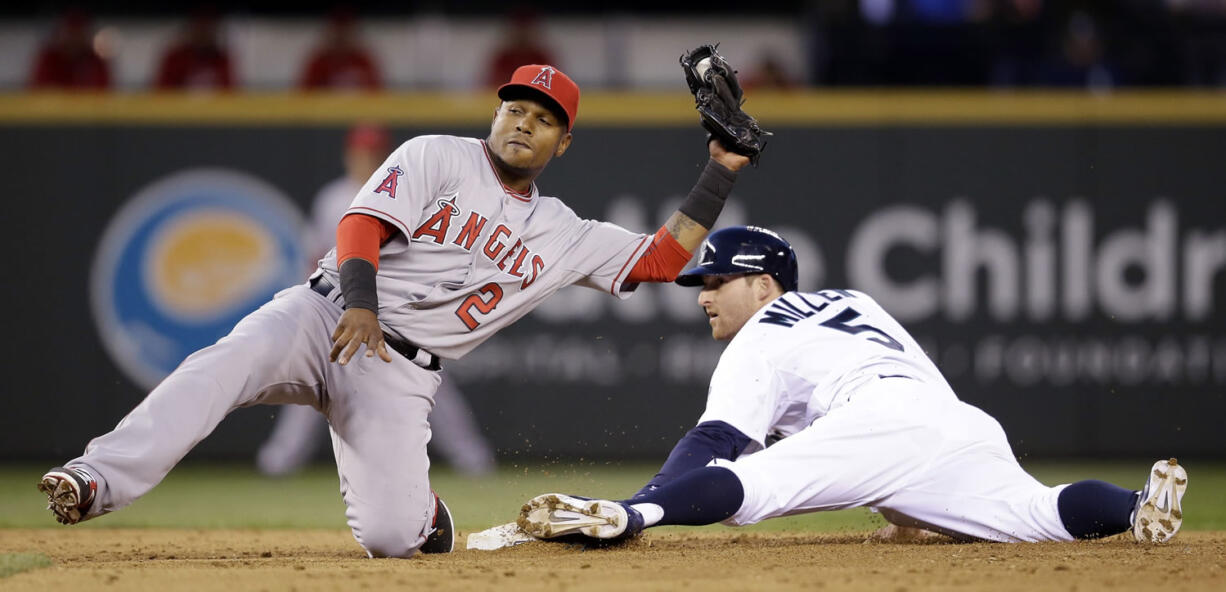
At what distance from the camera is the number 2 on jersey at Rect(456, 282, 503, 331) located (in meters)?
4.41

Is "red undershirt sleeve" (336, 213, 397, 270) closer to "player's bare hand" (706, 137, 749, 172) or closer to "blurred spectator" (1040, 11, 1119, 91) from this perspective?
"player's bare hand" (706, 137, 749, 172)

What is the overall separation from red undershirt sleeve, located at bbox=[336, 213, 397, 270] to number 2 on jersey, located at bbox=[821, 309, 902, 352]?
4.93 feet

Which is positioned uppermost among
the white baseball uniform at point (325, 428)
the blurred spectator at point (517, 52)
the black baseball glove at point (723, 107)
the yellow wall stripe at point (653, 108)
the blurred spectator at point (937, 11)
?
the blurred spectator at point (937, 11)

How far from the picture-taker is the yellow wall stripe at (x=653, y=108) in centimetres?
894

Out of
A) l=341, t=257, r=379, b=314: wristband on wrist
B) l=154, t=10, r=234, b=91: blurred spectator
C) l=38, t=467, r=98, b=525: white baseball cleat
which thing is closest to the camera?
l=38, t=467, r=98, b=525: white baseball cleat

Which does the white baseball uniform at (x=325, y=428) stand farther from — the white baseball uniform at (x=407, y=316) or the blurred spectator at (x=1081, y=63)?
the blurred spectator at (x=1081, y=63)

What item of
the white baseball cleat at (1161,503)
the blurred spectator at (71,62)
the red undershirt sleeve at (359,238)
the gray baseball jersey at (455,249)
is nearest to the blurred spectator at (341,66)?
the blurred spectator at (71,62)

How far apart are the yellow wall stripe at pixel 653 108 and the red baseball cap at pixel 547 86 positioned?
14.6 ft

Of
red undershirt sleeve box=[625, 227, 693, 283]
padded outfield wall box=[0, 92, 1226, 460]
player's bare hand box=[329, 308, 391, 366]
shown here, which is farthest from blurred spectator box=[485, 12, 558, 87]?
player's bare hand box=[329, 308, 391, 366]

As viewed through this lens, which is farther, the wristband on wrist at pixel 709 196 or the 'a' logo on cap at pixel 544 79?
the wristband on wrist at pixel 709 196

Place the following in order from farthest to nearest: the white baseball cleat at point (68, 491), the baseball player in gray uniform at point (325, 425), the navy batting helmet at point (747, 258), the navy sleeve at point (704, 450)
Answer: the baseball player in gray uniform at point (325, 425) < the navy batting helmet at point (747, 258) < the navy sleeve at point (704, 450) < the white baseball cleat at point (68, 491)

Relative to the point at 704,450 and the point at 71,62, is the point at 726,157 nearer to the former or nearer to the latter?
the point at 704,450

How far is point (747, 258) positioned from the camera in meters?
4.75

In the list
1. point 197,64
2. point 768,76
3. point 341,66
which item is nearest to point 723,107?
point 768,76
